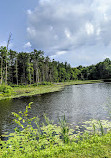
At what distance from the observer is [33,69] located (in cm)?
6981

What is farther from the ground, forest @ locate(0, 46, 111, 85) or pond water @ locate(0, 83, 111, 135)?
forest @ locate(0, 46, 111, 85)

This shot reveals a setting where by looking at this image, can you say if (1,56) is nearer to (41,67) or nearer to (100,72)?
(41,67)

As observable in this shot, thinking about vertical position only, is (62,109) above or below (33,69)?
below

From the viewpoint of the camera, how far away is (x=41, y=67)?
77.2 meters

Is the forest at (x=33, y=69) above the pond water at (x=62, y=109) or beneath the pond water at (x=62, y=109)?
above

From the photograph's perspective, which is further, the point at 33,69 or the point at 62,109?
the point at 33,69

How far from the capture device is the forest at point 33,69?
2261 inches

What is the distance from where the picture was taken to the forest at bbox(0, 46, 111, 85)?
2261 inches

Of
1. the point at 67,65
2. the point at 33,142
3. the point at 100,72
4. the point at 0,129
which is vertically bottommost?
the point at 0,129

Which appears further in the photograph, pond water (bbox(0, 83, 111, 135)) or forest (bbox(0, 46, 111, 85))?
forest (bbox(0, 46, 111, 85))

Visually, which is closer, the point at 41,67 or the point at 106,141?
the point at 106,141

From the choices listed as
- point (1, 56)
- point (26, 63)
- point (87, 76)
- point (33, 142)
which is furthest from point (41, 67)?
point (33, 142)

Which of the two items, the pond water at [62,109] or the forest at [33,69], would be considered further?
the forest at [33,69]

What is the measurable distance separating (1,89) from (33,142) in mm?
27963
